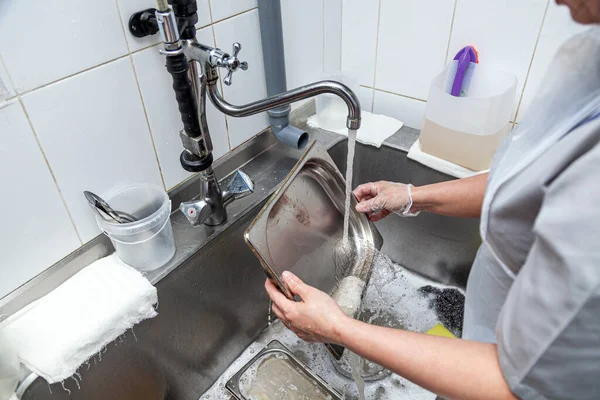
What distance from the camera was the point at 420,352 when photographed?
1.47 ft

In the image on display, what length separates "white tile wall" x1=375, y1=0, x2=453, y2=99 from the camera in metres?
0.94

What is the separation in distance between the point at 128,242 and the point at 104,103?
236mm

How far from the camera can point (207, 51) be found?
2.11 feet

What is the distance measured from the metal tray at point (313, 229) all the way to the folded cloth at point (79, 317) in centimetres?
23

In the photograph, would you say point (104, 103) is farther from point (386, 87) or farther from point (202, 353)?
point (386, 87)

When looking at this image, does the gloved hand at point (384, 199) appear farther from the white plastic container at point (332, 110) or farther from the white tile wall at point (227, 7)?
the white tile wall at point (227, 7)

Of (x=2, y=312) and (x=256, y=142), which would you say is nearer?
(x=2, y=312)

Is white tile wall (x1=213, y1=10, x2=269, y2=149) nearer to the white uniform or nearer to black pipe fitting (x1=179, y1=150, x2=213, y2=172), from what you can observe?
black pipe fitting (x1=179, y1=150, x2=213, y2=172)

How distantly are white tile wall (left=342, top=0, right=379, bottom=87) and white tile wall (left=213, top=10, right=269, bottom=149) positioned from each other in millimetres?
278

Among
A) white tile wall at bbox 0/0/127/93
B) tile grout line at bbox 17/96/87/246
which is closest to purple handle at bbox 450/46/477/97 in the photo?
white tile wall at bbox 0/0/127/93

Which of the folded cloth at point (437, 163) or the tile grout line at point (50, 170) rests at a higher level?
the tile grout line at point (50, 170)

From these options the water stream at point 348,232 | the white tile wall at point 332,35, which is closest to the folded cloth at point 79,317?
the water stream at point 348,232

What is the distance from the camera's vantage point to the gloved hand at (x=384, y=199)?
76 centimetres

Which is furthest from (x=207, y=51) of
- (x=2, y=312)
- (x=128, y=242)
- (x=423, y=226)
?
(x=423, y=226)
